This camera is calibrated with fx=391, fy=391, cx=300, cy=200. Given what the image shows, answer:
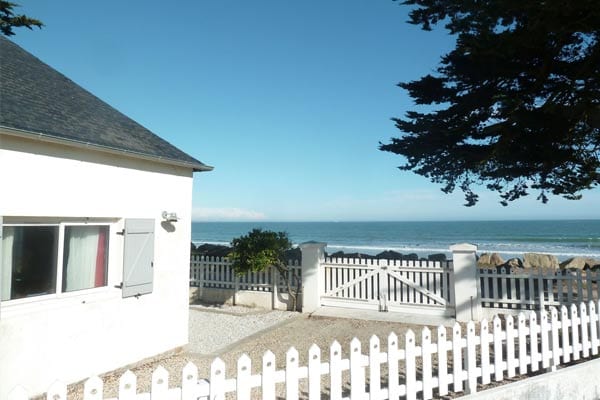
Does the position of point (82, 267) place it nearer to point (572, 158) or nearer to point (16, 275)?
point (16, 275)

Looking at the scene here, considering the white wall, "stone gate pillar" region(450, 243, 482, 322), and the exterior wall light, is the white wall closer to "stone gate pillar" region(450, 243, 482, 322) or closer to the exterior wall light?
the exterior wall light

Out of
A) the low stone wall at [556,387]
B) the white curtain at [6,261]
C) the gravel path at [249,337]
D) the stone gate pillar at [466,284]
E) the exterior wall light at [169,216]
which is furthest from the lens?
the stone gate pillar at [466,284]

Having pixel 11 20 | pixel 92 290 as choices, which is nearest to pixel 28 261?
pixel 92 290

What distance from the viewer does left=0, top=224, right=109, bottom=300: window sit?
5.07m

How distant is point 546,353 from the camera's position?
487cm

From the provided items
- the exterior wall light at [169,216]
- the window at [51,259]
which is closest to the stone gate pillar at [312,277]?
the exterior wall light at [169,216]

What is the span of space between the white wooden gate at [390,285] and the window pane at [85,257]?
5.69 m

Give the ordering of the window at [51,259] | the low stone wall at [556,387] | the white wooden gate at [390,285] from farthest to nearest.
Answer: the white wooden gate at [390,285], the window at [51,259], the low stone wall at [556,387]

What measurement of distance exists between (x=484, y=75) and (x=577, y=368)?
648 cm

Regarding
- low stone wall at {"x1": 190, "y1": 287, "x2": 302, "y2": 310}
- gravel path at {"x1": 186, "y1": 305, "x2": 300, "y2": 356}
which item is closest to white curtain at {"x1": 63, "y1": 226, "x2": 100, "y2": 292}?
gravel path at {"x1": 186, "y1": 305, "x2": 300, "y2": 356}

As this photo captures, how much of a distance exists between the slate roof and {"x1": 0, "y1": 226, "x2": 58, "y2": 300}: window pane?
4.35 ft

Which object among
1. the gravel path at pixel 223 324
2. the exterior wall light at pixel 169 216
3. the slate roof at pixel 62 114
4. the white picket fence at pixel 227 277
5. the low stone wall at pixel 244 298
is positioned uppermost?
the slate roof at pixel 62 114

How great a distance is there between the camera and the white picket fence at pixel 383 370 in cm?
290

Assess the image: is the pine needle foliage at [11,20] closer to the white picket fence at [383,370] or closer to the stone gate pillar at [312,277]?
the stone gate pillar at [312,277]
